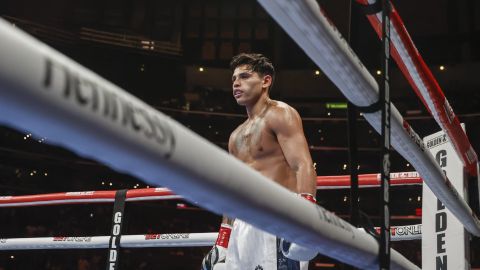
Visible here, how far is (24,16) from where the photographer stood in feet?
48.6

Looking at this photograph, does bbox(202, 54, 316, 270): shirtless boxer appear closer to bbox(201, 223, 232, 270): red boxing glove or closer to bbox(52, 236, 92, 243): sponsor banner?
bbox(201, 223, 232, 270): red boxing glove

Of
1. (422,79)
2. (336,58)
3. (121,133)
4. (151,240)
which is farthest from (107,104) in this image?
(151,240)

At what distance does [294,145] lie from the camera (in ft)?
6.56

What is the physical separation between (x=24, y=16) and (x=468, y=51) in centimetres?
1168

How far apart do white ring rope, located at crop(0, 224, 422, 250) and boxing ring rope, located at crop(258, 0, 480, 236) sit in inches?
35.2

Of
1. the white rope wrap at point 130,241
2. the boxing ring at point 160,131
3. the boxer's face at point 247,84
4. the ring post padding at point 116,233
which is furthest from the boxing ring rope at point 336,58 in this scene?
the ring post padding at point 116,233

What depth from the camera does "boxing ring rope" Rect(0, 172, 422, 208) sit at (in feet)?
8.21

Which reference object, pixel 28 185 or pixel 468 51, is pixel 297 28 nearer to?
pixel 28 185

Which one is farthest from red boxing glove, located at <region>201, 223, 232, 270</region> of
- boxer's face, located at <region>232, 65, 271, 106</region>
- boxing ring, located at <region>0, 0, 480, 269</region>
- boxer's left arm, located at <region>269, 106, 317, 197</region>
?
boxing ring, located at <region>0, 0, 480, 269</region>

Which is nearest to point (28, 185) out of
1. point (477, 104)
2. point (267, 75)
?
point (477, 104)

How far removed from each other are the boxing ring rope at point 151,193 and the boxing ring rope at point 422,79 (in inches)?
12.5

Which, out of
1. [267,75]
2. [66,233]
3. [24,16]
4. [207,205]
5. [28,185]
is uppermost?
[24,16]

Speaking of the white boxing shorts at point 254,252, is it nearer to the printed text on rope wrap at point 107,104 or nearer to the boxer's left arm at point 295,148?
the boxer's left arm at point 295,148

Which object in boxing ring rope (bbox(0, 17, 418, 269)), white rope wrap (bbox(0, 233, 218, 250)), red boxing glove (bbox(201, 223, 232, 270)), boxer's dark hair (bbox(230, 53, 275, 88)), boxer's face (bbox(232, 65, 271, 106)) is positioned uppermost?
boxer's dark hair (bbox(230, 53, 275, 88))
